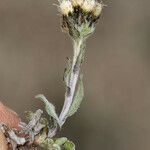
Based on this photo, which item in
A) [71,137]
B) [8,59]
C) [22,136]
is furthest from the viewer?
[8,59]

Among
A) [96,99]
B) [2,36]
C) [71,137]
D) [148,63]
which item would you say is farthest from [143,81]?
[2,36]

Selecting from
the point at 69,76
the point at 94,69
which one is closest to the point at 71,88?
the point at 69,76

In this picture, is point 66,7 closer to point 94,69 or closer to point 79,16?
point 79,16

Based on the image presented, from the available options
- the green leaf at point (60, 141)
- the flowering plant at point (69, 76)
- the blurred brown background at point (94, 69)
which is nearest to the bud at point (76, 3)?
the flowering plant at point (69, 76)

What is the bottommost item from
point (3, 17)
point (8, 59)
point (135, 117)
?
point (135, 117)

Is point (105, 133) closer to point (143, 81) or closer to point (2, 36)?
point (143, 81)

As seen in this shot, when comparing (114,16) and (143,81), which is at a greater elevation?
(114,16)

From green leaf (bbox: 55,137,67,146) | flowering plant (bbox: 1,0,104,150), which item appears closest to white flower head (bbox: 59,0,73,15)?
flowering plant (bbox: 1,0,104,150)
